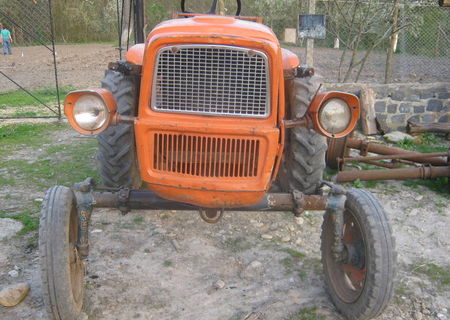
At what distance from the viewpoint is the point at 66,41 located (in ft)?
88.9

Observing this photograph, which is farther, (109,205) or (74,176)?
(74,176)

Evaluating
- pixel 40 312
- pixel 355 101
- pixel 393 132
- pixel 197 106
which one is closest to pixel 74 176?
pixel 40 312

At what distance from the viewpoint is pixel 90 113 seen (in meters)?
2.74

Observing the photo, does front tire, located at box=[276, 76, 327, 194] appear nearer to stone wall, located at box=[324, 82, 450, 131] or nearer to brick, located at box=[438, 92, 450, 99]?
stone wall, located at box=[324, 82, 450, 131]

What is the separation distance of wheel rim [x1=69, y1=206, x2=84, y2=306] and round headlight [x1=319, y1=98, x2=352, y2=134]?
161 cm

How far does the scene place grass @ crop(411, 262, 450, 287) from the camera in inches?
137

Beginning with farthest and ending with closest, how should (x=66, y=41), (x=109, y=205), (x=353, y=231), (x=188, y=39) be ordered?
(x=66, y=41), (x=353, y=231), (x=109, y=205), (x=188, y=39)

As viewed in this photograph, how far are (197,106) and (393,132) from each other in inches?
209

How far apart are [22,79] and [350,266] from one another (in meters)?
13.1

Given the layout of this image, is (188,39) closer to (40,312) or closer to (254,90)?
(254,90)

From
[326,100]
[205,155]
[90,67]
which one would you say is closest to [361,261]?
[326,100]

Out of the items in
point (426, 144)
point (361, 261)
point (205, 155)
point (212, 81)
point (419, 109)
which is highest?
point (212, 81)

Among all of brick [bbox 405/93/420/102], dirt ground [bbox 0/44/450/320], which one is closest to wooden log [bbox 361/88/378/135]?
brick [bbox 405/93/420/102]

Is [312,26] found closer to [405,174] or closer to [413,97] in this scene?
[413,97]
